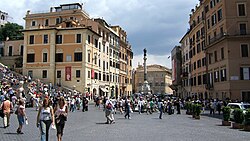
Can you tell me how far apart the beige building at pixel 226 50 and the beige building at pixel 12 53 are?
41.0 meters

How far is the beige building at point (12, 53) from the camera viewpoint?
201 ft

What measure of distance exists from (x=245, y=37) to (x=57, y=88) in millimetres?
31598

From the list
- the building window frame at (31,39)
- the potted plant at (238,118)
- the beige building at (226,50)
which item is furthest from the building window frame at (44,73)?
the potted plant at (238,118)

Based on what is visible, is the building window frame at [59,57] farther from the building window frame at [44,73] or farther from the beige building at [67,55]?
the building window frame at [44,73]

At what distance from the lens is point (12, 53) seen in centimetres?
6391

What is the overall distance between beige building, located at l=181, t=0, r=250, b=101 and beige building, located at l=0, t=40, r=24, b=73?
4105 centimetres

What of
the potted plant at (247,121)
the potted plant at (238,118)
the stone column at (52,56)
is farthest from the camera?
the stone column at (52,56)

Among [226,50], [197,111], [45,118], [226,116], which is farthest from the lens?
[226,50]

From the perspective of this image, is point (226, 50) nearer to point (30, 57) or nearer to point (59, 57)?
point (59, 57)

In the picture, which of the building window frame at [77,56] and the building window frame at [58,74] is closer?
the building window frame at [77,56]

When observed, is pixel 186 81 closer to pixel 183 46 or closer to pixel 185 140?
pixel 183 46

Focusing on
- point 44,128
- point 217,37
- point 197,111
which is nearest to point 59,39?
point 217,37

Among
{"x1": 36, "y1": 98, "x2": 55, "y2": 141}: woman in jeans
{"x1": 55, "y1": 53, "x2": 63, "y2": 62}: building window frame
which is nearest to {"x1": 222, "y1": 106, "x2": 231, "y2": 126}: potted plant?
{"x1": 36, "y1": 98, "x2": 55, "y2": 141}: woman in jeans

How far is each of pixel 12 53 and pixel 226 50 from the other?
49183mm
